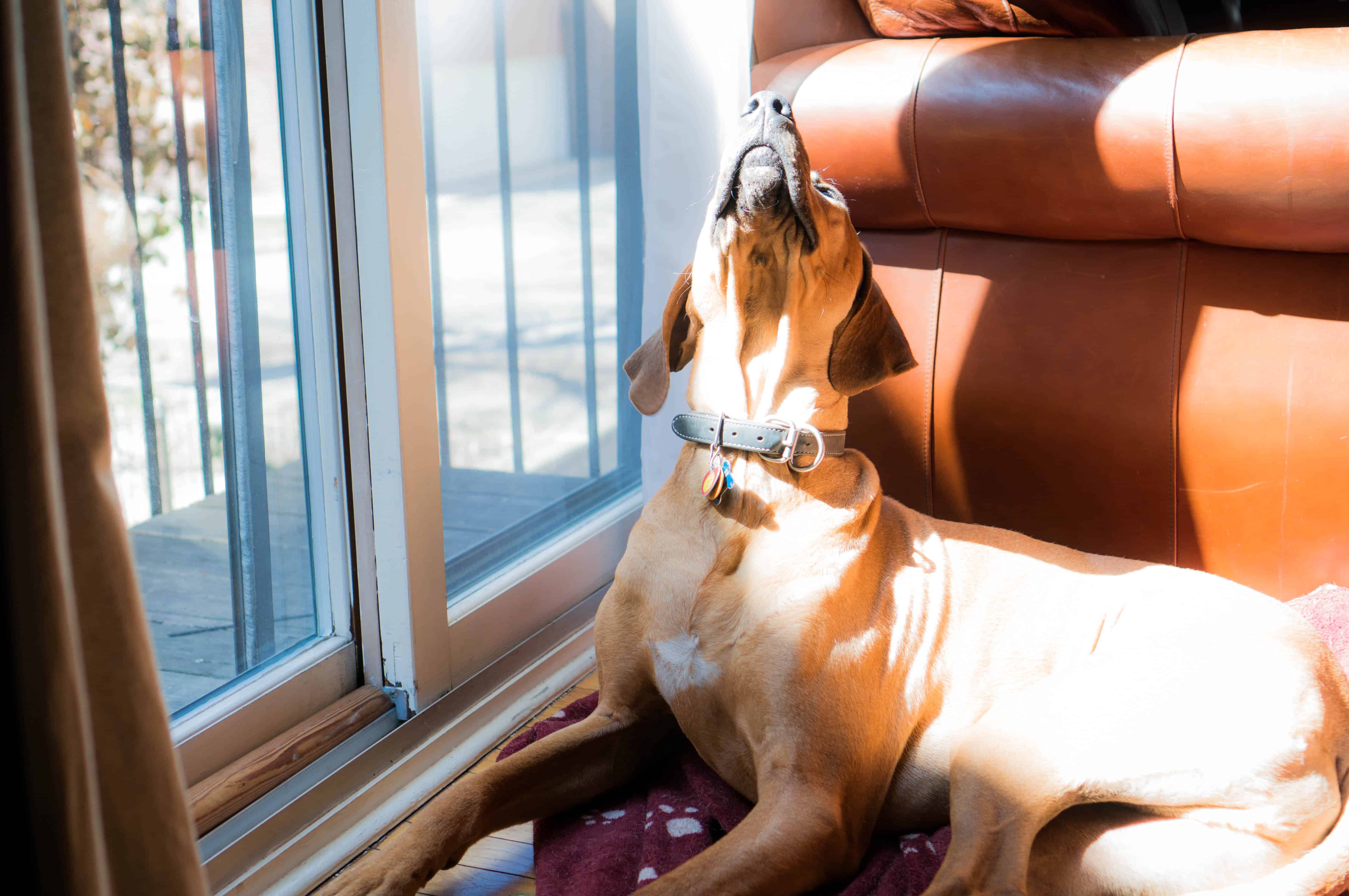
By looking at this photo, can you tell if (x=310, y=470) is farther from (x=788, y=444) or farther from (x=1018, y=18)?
(x=1018, y=18)

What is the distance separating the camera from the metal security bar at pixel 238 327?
61.5 inches

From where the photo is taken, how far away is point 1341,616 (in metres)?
1.74

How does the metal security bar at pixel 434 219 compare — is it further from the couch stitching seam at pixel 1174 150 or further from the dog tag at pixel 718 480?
the couch stitching seam at pixel 1174 150

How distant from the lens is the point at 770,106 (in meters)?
1.54

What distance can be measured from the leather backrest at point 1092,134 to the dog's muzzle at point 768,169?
545 mm

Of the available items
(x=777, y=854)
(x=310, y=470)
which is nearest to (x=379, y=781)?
(x=310, y=470)

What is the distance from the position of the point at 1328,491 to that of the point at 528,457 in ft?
5.97

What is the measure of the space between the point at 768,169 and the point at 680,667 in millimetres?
774

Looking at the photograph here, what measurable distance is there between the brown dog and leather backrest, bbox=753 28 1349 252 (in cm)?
47

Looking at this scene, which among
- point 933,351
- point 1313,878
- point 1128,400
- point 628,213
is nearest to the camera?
point 1313,878

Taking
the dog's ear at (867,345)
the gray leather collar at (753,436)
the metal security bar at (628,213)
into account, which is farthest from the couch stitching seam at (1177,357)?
the metal security bar at (628,213)

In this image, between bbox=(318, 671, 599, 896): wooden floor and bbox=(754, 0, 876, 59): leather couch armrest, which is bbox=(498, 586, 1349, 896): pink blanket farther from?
bbox=(754, 0, 876, 59): leather couch armrest

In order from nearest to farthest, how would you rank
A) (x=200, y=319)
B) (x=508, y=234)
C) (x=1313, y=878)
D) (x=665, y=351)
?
1. (x=1313, y=878)
2. (x=200, y=319)
3. (x=665, y=351)
4. (x=508, y=234)

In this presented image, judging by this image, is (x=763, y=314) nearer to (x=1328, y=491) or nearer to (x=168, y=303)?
(x=168, y=303)
